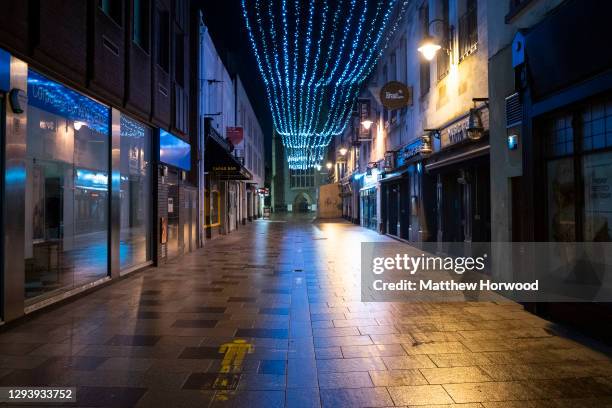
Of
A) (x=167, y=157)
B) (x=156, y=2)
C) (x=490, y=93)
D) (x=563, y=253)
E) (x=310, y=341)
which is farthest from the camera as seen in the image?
(x=167, y=157)

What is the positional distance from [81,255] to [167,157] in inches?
147

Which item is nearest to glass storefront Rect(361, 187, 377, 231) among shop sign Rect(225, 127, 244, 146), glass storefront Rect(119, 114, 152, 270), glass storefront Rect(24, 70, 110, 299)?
shop sign Rect(225, 127, 244, 146)

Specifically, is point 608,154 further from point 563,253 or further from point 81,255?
point 81,255

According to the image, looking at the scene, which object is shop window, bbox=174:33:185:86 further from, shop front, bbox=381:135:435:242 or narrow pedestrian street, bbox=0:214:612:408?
narrow pedestrian street, bbox=0:214:612:408

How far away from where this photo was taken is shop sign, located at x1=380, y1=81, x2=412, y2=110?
15.5 m

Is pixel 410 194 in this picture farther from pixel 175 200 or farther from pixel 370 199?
pixel 370 199

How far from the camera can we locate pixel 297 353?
4.91m

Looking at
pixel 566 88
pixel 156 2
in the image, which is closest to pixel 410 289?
pixel 566 88

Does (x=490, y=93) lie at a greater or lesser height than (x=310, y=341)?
greater

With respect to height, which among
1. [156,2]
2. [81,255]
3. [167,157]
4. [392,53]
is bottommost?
[81,255]

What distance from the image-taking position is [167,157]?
40.9ft

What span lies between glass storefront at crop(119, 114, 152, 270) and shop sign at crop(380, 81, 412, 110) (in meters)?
8.31

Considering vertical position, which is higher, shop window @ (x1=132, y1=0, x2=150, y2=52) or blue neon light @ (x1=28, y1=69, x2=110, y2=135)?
shop window @ (x1=132, y1=0, x2=150, y2=52)

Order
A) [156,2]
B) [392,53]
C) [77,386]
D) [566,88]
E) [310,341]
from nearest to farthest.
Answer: [77,386] < [310,341] < [566,88] < [156,2] < [392,53]
